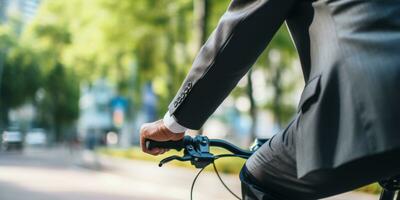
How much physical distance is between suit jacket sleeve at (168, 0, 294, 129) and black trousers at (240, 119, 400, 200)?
0.17 meters

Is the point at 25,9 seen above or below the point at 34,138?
above

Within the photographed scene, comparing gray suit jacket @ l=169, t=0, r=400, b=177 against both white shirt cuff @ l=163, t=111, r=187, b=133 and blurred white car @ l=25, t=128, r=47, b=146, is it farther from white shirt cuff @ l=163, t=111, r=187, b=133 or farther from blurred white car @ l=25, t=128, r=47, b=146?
blurred white car @ l=25, t=128, r=47, b=146

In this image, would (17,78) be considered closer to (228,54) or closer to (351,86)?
(228,54)

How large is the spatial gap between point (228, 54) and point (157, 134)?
0.28 metres

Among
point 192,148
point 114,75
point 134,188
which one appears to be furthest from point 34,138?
point 192,148

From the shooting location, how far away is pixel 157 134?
164cm

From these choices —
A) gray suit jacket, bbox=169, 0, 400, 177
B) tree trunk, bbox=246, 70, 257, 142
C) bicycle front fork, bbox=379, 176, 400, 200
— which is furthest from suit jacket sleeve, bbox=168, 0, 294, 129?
tree trunk, bbox=246, 70, 257, 142

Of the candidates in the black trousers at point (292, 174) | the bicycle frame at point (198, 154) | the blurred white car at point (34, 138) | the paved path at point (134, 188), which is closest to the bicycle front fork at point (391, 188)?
the bicycle frame at point (198, 154)

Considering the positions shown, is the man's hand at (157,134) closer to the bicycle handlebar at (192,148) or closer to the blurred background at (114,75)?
the bicycle handlebar at (192,148)

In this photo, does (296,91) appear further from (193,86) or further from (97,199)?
(193,86)

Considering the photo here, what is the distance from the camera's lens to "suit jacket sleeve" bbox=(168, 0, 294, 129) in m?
1.49

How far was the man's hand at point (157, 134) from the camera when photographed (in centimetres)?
163

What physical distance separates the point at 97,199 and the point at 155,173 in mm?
5397

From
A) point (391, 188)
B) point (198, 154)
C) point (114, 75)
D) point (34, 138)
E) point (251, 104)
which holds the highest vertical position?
point (198, 154)
